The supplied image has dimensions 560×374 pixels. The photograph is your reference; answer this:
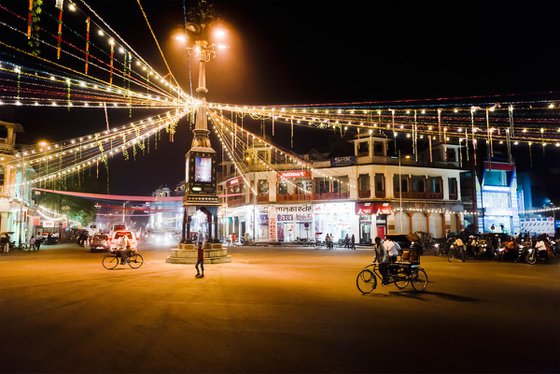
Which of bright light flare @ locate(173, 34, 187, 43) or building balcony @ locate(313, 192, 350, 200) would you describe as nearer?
bright light flare @ locate(173, 34, 187, 43)

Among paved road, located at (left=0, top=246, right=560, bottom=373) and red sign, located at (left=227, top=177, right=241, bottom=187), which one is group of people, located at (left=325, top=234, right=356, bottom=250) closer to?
red sign, located at (left=227, top=177, right=241, bottom=187)

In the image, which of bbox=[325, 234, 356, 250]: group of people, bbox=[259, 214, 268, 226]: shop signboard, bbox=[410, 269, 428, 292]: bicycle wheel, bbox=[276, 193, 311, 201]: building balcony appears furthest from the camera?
bbox=[259, 214, 268, 226]: shop signboard

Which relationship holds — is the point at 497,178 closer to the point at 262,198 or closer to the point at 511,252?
the point at 511,252

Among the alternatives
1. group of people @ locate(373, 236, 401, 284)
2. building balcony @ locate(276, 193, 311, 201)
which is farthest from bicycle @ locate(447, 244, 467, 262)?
building balcony @ locate(276, 193, 311, 201)

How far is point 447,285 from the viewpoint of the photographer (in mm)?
12523

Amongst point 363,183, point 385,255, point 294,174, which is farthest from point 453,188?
point 385,255

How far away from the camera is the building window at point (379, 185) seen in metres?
40.2

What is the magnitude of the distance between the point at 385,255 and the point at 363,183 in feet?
96.9

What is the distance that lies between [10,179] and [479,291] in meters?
39.5

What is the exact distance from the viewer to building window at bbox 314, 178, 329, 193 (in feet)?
140

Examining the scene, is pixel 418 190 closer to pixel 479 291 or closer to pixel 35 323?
pixel 479 291

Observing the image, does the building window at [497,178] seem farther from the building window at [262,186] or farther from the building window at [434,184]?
the building window at [262,186]

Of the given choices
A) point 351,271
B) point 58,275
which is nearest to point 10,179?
point 58,275

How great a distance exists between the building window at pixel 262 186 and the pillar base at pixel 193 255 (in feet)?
78.8
